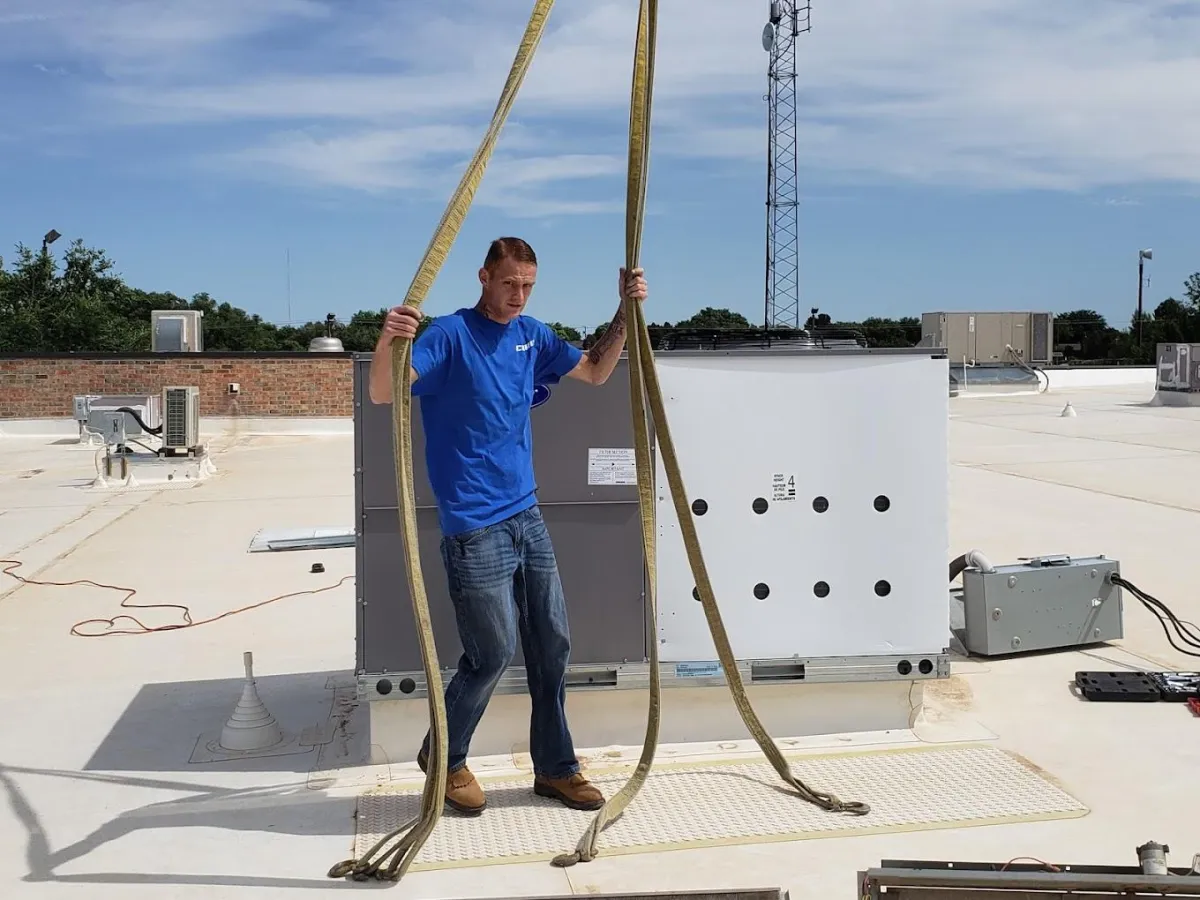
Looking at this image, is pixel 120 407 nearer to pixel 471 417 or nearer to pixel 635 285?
pixel 471 417

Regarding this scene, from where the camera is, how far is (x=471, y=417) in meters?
3.57

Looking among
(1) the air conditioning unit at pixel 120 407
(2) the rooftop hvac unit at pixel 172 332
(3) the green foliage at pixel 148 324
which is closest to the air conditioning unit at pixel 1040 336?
(3) the green foliage at pixel 148 324

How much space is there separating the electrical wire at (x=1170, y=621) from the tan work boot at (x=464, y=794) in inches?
140

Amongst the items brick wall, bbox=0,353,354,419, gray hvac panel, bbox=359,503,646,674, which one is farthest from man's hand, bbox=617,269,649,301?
brick wall, bbox=0,353,354,419

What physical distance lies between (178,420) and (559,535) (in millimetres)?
11269

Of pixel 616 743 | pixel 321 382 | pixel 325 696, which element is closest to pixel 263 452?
pixel 321 382

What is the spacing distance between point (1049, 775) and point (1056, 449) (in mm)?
12697

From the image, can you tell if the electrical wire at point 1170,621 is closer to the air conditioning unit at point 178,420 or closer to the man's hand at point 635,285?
the man's hand at point 635,285

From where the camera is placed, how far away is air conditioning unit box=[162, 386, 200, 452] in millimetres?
14164

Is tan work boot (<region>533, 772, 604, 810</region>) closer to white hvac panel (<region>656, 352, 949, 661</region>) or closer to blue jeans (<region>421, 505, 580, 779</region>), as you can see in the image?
blue jeans (<region>421, 505, 580, 779</region>)

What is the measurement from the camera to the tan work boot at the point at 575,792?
150 inches

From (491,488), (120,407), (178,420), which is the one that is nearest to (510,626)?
(491,488)

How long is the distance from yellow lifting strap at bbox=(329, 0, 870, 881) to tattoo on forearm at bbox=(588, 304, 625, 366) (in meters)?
0.15

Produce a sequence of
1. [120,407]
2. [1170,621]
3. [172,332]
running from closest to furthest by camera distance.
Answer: [1170,621] < [120,407] < [172,332]
